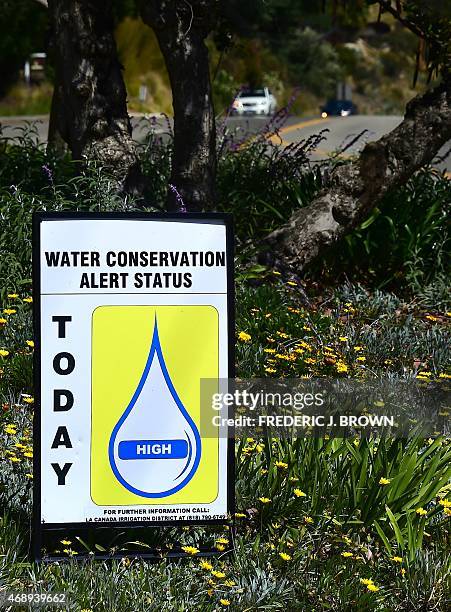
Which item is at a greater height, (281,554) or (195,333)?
(195,333)

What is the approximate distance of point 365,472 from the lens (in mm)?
4180

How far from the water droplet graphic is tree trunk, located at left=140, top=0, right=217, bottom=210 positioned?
4.39 m

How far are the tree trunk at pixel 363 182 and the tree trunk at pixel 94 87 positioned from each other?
1.38 meters

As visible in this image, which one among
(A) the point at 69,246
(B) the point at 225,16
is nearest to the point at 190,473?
(A) the point at 69,246

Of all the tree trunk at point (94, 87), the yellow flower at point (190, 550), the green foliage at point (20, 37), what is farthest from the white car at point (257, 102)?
the yellow flower at point (190, 550)

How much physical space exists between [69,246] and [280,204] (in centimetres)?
492

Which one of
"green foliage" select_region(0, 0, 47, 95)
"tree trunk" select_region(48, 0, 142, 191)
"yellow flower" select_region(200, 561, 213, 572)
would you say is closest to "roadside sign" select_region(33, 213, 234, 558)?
"yellow flower" select_region(200, 561, 213, 572)

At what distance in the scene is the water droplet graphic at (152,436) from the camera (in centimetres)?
391

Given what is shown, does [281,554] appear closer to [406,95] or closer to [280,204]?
[280,204]

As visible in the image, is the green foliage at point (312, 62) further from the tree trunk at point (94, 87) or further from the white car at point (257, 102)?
the tree trunk at point (94, 87)

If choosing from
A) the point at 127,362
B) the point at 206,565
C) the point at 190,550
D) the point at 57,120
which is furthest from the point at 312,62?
the point at 206,565

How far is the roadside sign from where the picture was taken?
12.6 ft

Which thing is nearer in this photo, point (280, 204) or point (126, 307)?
point (126, 307)

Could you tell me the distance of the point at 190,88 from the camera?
829 cm
